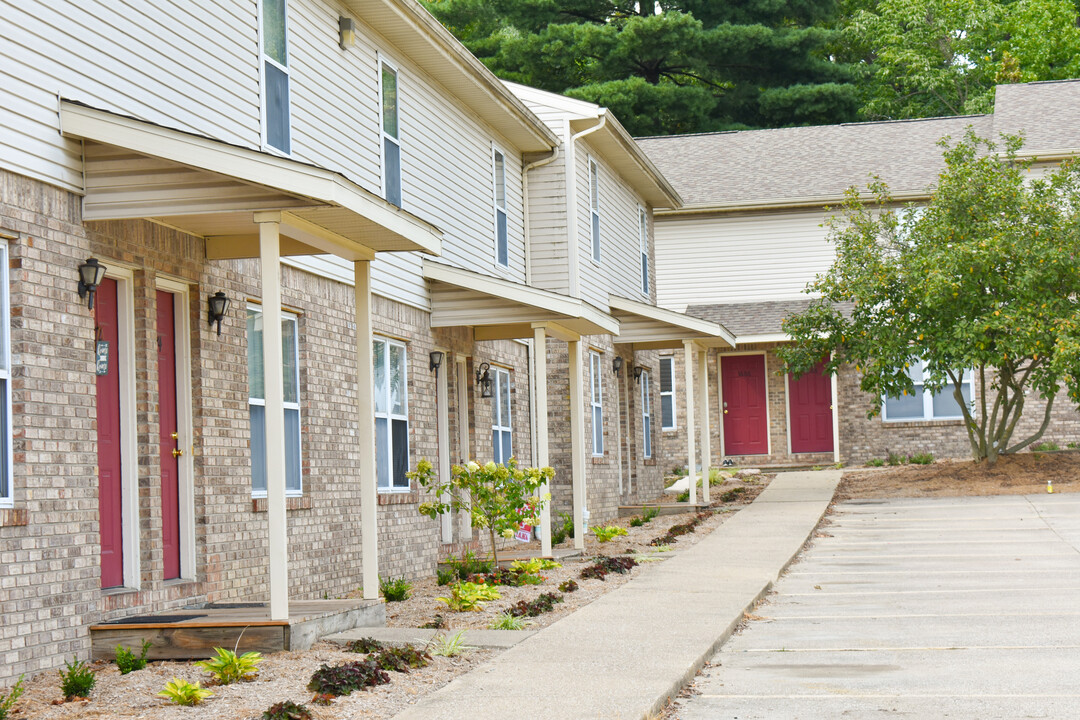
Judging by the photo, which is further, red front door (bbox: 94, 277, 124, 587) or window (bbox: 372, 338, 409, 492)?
window (bbox: 372, 338, 409, 492)

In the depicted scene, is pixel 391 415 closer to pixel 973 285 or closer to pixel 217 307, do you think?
pixel 217 307

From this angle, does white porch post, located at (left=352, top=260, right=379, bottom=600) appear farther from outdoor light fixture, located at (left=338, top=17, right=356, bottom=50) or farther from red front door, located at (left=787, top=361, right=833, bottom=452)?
red front door, located at (left=787, top=361, right=833, bottom=452)

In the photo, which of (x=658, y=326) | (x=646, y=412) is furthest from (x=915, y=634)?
(x=646, y=412)

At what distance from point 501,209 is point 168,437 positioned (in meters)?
9.23

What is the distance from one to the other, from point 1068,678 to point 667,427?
2242 cm

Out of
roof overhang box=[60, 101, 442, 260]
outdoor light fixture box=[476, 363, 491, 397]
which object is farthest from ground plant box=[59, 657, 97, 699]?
outdoor light fixture box=[476, 363, 491, 397]

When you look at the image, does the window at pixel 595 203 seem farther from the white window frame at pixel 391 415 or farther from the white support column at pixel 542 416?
the white window frame at pixel 391 415

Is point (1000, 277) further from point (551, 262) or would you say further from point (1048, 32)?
point (1048, 32)

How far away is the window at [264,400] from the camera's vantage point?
10320 mm

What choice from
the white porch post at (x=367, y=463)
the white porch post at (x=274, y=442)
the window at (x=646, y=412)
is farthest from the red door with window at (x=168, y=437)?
the window at (x=646, y=412)

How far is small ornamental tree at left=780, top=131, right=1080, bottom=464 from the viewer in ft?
67.4

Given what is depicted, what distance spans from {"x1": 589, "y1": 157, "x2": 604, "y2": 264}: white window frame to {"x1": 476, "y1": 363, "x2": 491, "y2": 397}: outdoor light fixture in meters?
5.00

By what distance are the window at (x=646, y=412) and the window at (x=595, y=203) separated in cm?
475

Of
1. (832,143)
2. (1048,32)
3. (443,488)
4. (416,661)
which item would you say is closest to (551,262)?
(443,488)
